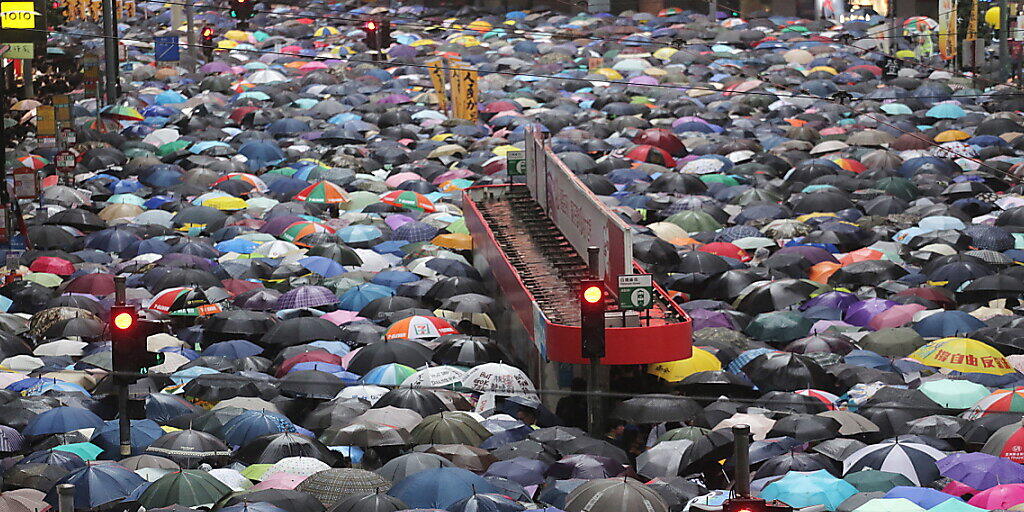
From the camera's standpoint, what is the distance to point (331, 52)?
64812mm

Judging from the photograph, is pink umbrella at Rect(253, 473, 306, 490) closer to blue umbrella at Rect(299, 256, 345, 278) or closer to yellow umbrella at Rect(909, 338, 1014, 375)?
yellow umbrella at Rect(909, 338, 1014, 375)

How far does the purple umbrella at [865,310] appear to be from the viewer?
26062mm

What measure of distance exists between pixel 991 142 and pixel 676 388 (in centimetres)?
2164

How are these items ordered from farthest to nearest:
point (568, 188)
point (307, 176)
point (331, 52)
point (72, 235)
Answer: point (331, 52)
point (307, 176)
point (72, 235)
point (568, 188)

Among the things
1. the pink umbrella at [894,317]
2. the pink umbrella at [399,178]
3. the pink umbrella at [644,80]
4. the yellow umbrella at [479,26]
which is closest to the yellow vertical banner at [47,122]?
the pink umbrella at [399,178]

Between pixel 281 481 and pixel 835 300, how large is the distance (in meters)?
12.0

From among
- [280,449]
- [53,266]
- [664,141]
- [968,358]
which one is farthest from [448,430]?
[664,141]

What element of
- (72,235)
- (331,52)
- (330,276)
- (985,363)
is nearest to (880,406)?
(985,363)

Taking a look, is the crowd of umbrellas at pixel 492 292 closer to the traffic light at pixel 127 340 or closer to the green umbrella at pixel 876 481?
the green umbrella at pixel 876 481

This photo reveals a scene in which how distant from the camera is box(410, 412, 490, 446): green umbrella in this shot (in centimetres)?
1939

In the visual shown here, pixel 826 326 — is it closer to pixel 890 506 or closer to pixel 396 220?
pixel 890 506

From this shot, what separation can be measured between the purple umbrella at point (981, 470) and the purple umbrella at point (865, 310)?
8.51m

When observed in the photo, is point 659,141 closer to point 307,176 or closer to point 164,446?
point 307,176

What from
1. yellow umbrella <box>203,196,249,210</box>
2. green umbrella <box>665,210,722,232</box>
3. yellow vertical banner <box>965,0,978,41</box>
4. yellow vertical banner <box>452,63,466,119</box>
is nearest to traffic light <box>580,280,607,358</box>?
green umbrella <box>665,210,722,232</box>
